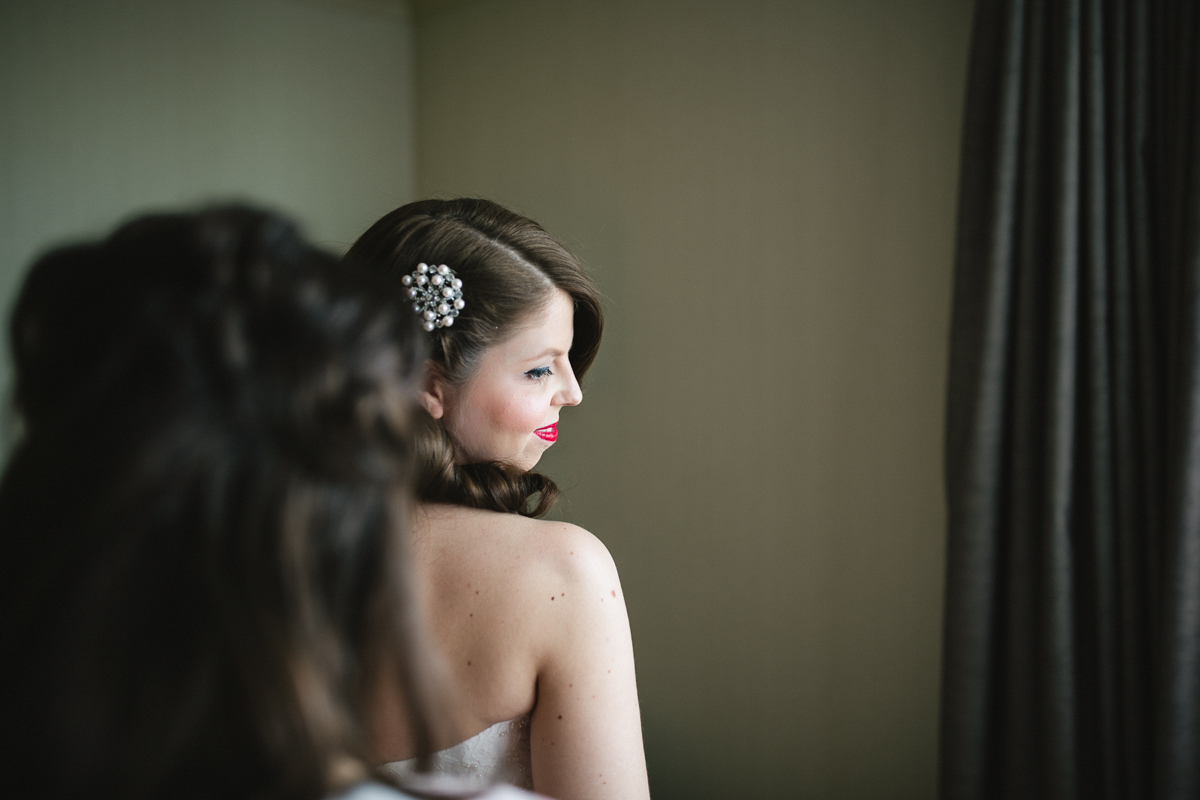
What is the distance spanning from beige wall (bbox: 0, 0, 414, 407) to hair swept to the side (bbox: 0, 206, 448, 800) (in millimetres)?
2191

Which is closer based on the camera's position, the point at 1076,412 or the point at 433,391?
the point at 433,391

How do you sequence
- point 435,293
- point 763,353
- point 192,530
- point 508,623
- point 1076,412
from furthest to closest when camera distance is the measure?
point 763,353 → point 1076,412 → point 435,293 → point 508,623 → point 192,530

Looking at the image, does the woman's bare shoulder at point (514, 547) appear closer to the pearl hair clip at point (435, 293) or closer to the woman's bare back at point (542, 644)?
the woman's bare back at point (542, 644)

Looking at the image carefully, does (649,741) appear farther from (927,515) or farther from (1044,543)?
(1044,543)

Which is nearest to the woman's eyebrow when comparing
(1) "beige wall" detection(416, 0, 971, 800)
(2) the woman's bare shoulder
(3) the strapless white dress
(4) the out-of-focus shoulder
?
(2) the woman's bare shoulder

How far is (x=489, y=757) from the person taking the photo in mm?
1068

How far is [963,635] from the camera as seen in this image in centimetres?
168

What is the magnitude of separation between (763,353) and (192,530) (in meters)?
2.04

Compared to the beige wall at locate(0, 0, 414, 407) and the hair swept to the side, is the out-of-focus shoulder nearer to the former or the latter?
the hair swept to the side

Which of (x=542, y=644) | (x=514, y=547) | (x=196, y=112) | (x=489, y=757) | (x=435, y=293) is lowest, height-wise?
(x=489, y=757)

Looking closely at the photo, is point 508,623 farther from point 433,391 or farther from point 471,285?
point 471,285

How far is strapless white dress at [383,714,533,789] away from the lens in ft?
3.47

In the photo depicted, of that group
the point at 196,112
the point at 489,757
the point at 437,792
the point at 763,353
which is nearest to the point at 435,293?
the point at 489,757

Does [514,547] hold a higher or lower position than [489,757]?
higher
